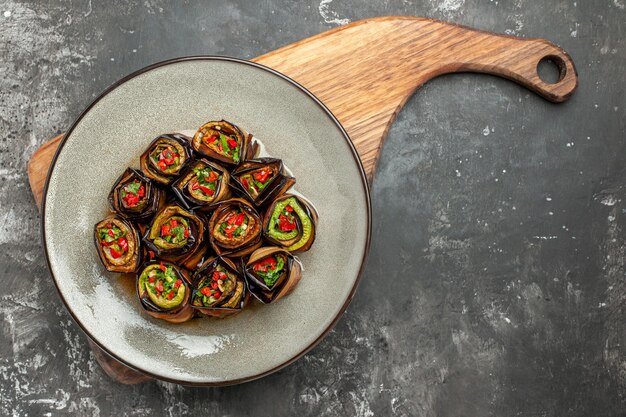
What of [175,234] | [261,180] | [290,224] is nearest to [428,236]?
[290,224]

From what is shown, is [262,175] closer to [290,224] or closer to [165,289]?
[290,224]

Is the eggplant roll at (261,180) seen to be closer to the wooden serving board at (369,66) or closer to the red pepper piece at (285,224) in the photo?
the red pepper piece at (285,224)

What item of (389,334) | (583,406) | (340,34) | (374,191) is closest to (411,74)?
(340,34)

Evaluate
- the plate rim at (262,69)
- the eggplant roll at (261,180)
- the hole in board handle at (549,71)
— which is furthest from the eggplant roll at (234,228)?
the hole in board handle at (549,71)

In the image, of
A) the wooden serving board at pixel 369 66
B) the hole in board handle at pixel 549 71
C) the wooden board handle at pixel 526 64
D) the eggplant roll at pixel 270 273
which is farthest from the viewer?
the hole in board handle at pixel 549 71

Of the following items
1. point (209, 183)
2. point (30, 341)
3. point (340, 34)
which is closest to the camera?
point (209, 183)

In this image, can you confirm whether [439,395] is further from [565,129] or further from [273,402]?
[565,129]
